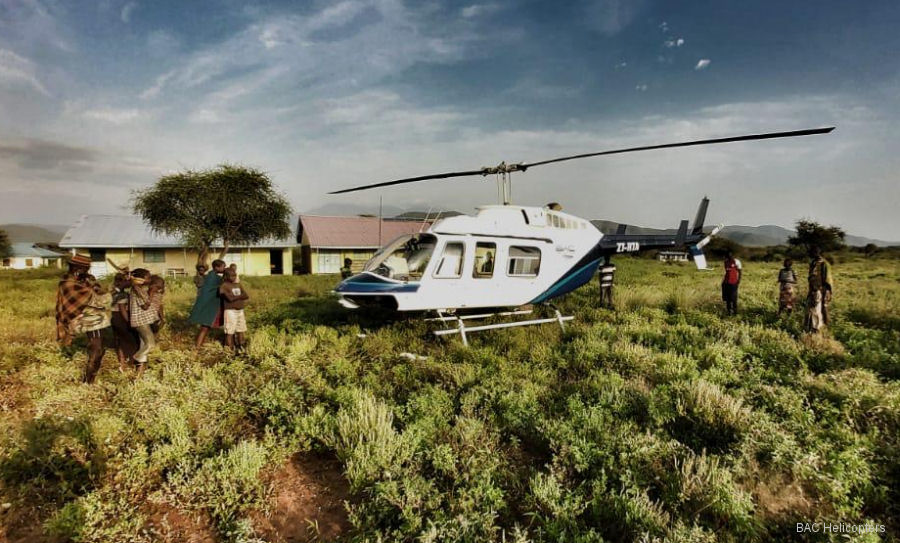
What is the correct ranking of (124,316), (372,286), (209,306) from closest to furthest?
(124,316) < (372,286) < (209,306)

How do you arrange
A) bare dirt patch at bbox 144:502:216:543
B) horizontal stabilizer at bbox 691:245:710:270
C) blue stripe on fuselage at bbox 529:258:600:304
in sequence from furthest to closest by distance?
1. horizontal stabilizer at bbox 691:245:710:270
2. blue stripe on fuselage at bbox 529:258:600:304
3. bare dirt patch at bbox 144:502:216:543

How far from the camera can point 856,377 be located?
5.65m

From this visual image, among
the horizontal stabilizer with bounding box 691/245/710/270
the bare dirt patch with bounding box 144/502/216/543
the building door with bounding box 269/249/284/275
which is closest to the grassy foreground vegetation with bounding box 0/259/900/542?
the bare dirt patch with bounding box 144/502/216/543

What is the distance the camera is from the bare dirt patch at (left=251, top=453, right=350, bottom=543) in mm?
3172

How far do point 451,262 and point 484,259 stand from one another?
0.84 m

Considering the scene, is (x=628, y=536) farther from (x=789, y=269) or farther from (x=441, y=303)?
(x=789, y=269)

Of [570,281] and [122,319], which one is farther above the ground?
[570,281]

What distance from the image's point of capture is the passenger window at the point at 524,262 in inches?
321

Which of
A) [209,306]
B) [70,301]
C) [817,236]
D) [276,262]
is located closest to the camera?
[70,301]

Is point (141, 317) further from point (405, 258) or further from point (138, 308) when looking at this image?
point (405, 258)

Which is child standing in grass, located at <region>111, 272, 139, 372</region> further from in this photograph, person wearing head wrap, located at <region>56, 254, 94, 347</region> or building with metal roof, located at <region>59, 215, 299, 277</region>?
building with metal roof, located at <region>59, 215, 299, 277</region>

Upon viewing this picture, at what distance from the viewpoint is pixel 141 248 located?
28.8 meters

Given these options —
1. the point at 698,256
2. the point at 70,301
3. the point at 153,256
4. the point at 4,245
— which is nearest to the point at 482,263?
the point at 70,301

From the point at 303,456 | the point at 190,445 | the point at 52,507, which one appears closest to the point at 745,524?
the point at 303,456
